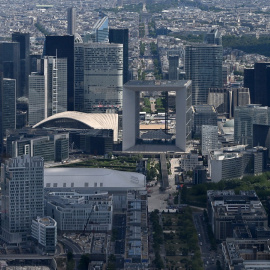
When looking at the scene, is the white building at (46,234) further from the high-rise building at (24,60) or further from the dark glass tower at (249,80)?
the dark glass tower at (249,80)

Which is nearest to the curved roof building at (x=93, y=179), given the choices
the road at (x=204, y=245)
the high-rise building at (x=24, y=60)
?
the road at (x=204, y=245)

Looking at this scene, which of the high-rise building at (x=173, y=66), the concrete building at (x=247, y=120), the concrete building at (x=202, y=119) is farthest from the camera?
the high-rise building at (x=173, y=66)

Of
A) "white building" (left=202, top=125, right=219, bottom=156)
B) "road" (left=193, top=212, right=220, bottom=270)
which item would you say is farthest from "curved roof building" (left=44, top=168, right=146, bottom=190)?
"white building" (left=202, top=125, right=219, bottom=156)

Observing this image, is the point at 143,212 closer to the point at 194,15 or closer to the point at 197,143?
the point at 197,143

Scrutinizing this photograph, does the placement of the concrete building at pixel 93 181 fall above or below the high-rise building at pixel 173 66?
below

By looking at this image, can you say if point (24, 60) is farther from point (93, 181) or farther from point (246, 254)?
point (246, 254)

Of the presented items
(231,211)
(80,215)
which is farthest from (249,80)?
(80,215)
